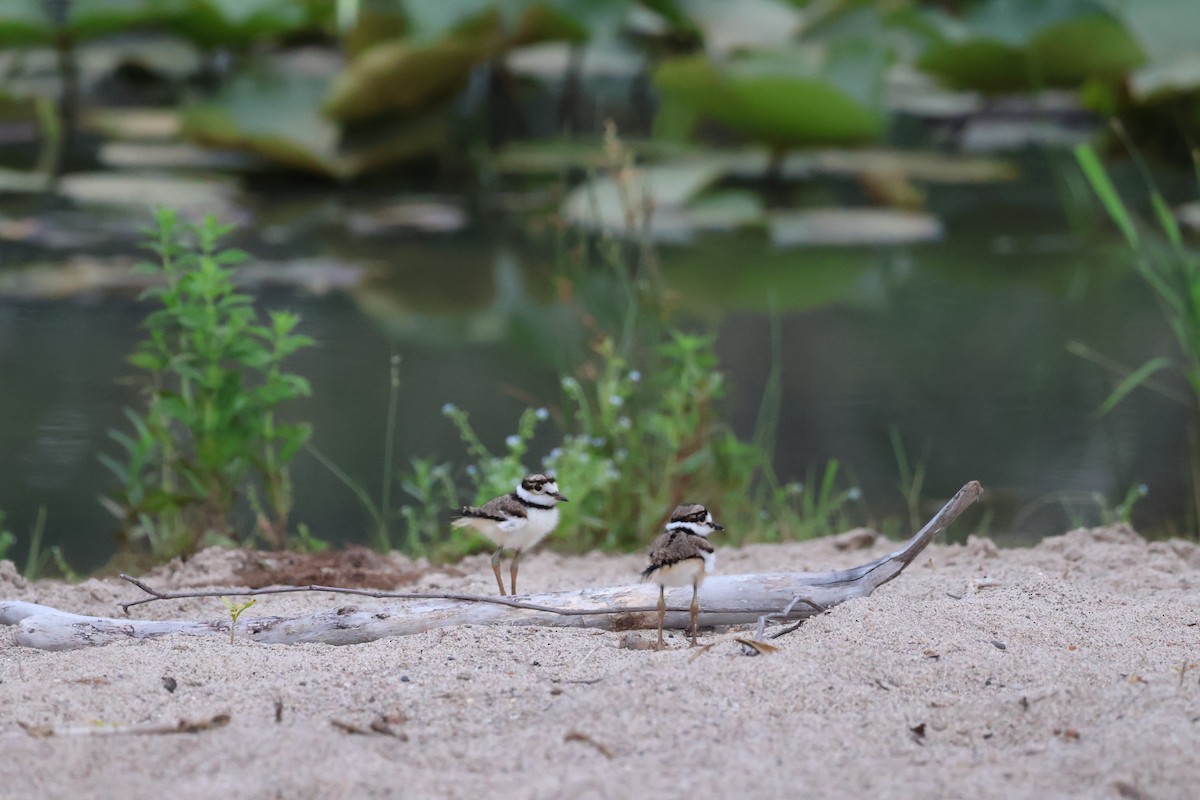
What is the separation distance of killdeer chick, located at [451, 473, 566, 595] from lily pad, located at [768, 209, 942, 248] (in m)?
4.84

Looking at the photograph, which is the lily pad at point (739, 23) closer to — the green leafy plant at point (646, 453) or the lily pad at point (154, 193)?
the lily pad at point (154, 193)

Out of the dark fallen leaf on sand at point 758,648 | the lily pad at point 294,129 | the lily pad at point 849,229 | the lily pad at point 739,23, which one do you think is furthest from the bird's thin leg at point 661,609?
the lily pad at point 739,23

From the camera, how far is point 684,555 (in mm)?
2010

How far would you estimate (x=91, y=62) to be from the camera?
33.5 feet

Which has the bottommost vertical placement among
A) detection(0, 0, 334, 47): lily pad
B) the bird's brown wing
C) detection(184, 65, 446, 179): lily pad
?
the bird's brown wing

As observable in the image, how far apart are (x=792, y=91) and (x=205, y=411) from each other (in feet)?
16.0

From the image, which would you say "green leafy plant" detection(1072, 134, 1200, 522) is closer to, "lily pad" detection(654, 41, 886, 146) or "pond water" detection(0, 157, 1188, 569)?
"pond water" detection(0, 157, 1188, 569)

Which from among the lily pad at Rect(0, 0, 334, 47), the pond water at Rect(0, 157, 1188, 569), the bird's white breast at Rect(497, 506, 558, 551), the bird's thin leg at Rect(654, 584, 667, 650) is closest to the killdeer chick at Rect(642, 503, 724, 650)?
the bird's thin leg at Rect(654, 584, 667, 650)

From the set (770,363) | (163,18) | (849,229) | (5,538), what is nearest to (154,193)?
(163,18)

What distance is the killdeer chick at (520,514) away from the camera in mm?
2344

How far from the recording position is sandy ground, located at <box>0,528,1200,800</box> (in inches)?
65.1

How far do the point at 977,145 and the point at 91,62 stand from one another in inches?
258

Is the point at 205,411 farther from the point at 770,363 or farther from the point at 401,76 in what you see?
the point at 401,76

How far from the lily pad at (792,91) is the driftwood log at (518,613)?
5191 millimetres
